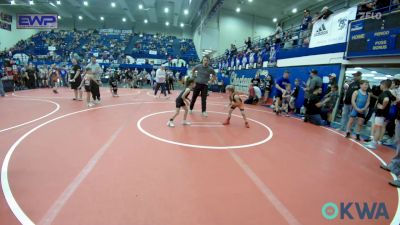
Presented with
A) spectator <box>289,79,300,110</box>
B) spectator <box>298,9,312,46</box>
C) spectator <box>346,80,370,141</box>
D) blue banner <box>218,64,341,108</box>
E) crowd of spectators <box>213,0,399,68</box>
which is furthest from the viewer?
spectator <box>298,9,312,46</box>

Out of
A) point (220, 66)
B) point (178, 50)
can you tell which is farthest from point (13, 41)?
point (220, 66)

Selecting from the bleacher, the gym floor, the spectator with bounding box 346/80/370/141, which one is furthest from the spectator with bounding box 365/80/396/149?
the bleacher

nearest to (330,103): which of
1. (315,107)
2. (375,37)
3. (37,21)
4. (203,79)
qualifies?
(315,107)

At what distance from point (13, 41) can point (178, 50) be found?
25281 millimetres

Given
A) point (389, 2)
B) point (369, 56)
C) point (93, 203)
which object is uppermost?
point (389, 2)

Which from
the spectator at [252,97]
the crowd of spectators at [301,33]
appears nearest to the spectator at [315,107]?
the crowd of spectators at [301,33]

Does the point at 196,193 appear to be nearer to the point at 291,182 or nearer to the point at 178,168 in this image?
the point at 178,168

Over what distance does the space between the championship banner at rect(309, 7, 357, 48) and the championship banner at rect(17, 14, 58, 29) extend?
20880 mm

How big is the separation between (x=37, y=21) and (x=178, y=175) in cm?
2450

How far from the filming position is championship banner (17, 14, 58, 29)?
69.2ft

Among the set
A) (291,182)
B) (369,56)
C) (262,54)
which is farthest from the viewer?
(262,54)

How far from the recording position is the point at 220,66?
25.6 meters

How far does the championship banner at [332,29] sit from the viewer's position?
9000 millimetres
